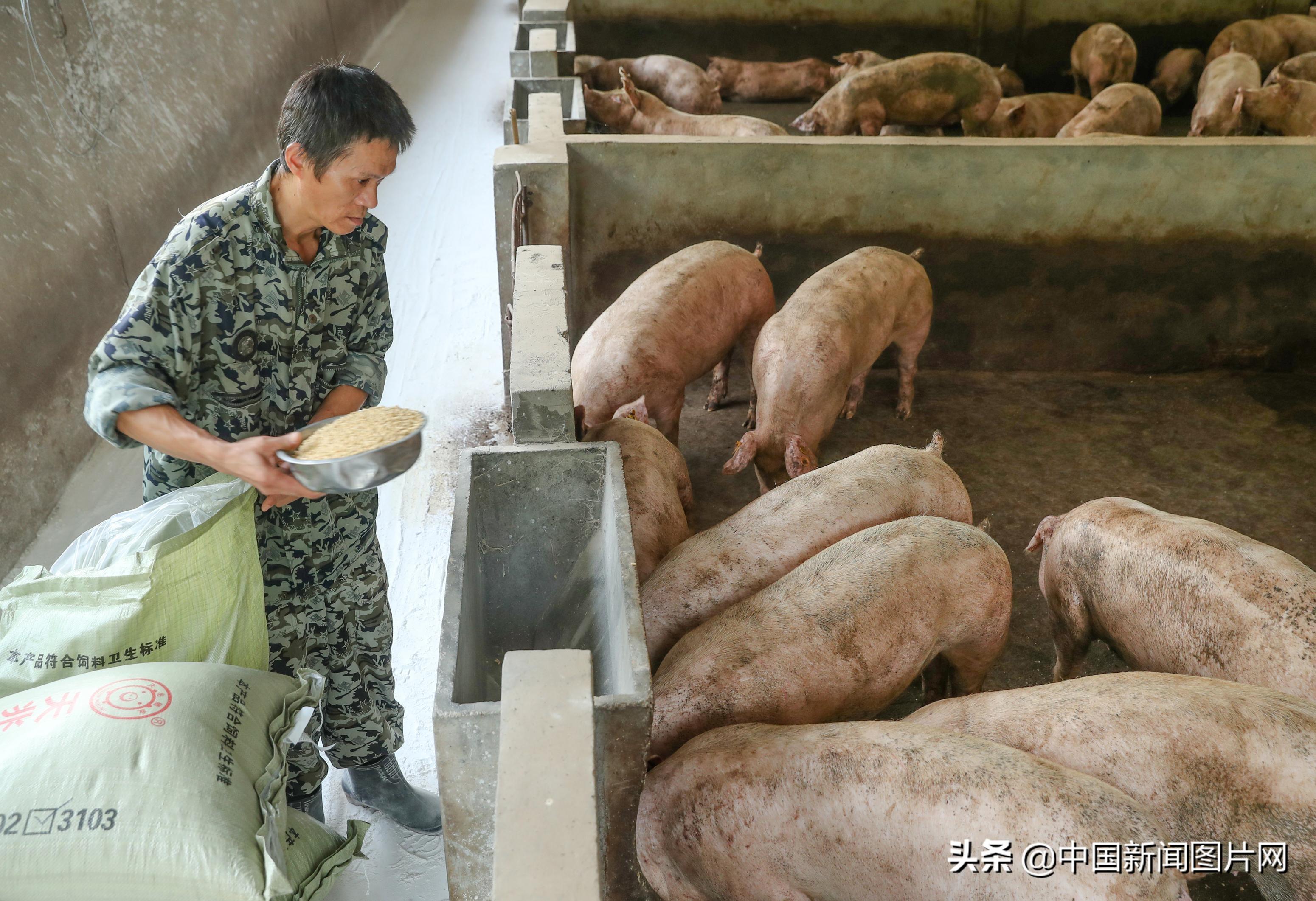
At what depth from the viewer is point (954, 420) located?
5516 millimetres

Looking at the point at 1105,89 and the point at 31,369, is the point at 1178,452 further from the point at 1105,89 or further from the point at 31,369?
the point at 31,369

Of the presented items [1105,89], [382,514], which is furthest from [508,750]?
[1105,89]

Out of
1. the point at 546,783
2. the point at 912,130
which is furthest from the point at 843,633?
the point at 912,130

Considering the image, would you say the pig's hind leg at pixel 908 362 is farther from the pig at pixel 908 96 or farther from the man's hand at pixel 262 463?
the man's hand at pixel 262 463

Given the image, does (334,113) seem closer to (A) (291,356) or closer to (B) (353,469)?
(A) (291,356)

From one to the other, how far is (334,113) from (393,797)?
211 centimetres

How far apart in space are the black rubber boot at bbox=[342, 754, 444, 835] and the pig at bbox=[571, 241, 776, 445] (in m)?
1.71

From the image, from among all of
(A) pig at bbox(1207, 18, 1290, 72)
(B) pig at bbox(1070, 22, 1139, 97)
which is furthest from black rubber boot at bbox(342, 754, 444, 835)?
(A) pig at bbox(1207, 18, 1290, 72)

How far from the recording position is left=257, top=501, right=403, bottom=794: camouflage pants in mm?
2604

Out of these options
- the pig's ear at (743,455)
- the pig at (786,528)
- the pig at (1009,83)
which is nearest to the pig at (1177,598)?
the pig at (786,528)

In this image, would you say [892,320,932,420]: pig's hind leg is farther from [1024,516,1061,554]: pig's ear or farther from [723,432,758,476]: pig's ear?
[1024,516,1061,554]: pig's ear

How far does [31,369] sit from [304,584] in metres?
2.94

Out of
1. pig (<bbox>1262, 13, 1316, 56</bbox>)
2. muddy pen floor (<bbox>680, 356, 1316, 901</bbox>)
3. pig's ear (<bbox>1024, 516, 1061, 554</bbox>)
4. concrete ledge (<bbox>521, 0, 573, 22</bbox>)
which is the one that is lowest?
muddy pen floor (<bbox>680, 356, 1316, 901</bbox>)

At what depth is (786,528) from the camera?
3.42 m
